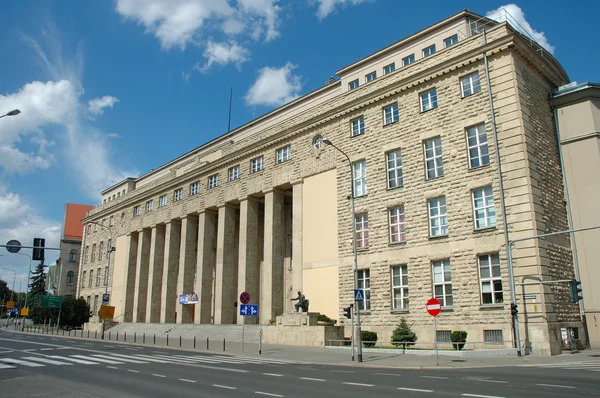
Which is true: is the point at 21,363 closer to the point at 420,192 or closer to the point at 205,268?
the point at 420,192

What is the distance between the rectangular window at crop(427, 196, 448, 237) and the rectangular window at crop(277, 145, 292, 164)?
14928 mm

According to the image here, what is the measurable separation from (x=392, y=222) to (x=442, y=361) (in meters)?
12.3

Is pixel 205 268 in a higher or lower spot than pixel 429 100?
lower

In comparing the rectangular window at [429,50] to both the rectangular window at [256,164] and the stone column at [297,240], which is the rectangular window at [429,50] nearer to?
the stone column at [297,240]

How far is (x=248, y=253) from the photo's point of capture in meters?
44.8

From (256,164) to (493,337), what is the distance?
26610mm

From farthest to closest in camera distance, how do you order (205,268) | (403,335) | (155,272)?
(155,272) → (205,268) → (403,335)

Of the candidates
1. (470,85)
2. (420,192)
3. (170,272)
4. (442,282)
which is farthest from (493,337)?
(170,272)

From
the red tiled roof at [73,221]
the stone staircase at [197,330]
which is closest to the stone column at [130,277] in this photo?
the stone staircase at [197,330]

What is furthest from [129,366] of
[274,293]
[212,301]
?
[212,301]

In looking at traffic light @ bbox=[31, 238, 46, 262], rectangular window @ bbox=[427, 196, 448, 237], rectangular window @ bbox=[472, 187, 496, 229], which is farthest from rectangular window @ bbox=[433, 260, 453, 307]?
traffic light @ bbox=[31, 238, 46, 262]

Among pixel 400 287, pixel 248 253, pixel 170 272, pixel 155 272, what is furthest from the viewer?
pixel 155 272

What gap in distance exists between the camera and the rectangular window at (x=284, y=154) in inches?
1644

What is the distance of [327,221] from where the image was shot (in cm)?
3691
